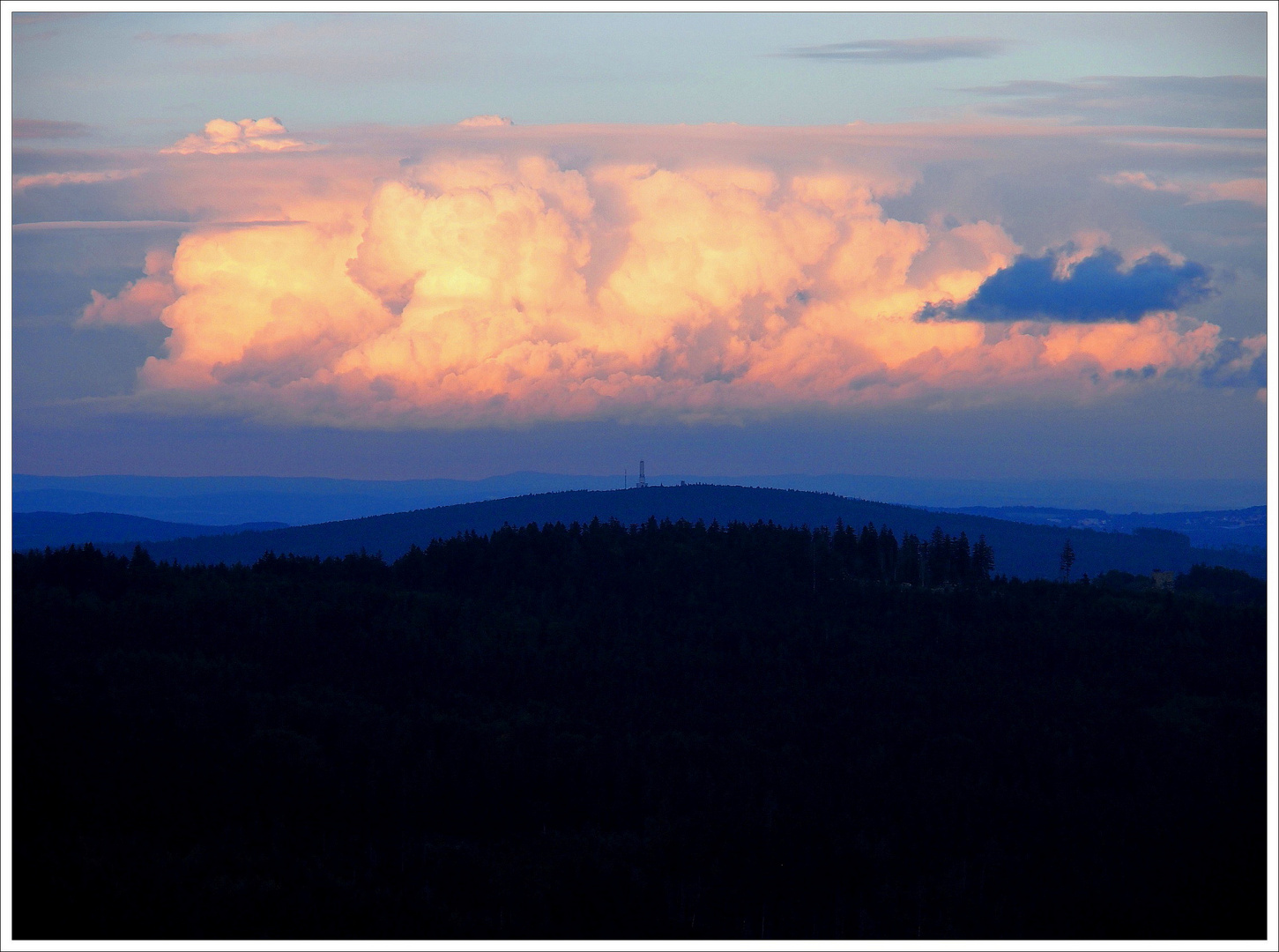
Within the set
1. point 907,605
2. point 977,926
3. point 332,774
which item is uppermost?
point 907,605

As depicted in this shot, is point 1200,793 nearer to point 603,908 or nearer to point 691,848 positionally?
point 691,848

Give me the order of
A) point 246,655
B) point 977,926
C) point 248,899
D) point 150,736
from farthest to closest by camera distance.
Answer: point 246,655, point 150,736, point 977,926, point 248,899

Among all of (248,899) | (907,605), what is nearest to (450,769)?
(248,899)

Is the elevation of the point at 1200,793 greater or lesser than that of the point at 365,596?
lesser

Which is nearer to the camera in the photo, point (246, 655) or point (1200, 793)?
point (1200, 793)

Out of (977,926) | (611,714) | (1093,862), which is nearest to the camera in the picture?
(977,926)

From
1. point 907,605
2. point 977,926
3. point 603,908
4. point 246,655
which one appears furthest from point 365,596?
point 977,926
